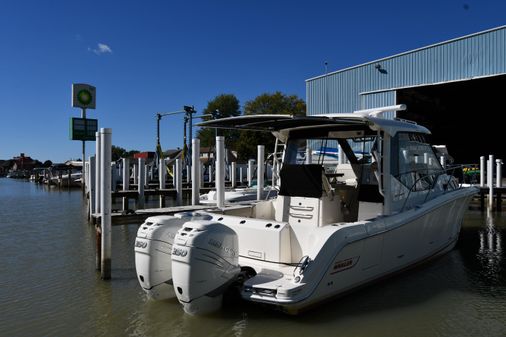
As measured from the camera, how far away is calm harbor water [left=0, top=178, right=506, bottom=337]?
5.00 metres

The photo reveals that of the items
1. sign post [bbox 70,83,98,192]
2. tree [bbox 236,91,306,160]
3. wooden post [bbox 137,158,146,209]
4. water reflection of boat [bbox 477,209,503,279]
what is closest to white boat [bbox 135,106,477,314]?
Result: water reflection of boat [bbox 477,209,503,279]

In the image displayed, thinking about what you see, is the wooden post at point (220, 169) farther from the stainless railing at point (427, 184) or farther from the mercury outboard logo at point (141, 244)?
the mercury outboard logo at point (141, 244)

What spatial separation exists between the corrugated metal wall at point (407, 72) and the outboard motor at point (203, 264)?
59.8 ft

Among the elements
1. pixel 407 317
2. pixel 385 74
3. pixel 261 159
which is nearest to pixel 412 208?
pixel 407 317

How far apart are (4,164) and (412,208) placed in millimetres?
159617

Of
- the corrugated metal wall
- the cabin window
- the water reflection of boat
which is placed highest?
the corrugated metal wall

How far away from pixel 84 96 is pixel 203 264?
57.5 feet

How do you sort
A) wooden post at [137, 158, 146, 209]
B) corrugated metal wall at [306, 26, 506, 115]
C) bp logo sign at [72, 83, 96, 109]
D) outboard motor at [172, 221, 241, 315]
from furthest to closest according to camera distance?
1. bp logo sign at [72, 83, 96, 109]
2. corrugated metal wall at [306, 26, 506, 115]
3. wooden post at [137, 158, 146, 209]
4. outboard motor at [172, 221, 241, 315]

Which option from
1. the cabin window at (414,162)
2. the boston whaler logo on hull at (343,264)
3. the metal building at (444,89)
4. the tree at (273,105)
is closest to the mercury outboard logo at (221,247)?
the boston whaler logo on hull at (343,264)

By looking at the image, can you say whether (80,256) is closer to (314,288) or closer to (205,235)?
(205,235)

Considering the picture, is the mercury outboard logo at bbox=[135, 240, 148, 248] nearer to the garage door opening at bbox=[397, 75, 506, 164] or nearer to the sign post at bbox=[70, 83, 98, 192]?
the sign post at bbox=[70, 83, 98, 192]

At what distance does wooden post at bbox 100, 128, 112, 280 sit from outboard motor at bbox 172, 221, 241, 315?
93.3 inches

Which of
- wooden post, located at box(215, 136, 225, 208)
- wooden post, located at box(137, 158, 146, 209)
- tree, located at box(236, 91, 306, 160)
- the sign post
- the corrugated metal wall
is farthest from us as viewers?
tree, located at box(236, 91, 306, 160)

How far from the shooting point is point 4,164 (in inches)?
5645
